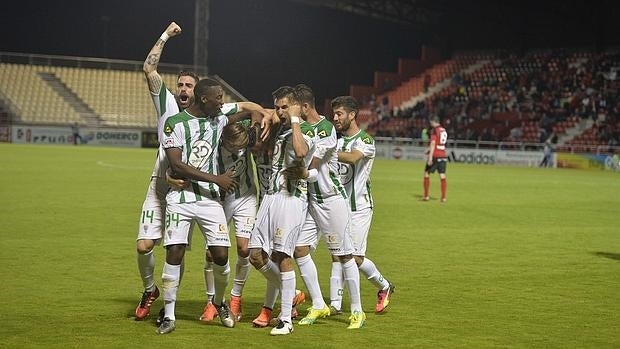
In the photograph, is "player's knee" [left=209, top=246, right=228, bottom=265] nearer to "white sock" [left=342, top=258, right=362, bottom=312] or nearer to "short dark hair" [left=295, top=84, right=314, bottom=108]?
"white sock" [left=342, top=258, right=362, bottom=312]

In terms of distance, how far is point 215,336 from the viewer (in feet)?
26.5

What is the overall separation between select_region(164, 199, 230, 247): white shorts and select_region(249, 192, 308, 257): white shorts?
33 cm

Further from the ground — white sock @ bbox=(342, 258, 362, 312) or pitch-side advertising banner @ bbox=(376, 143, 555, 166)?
white sock @ bbox=(342, 258, 362, 312)

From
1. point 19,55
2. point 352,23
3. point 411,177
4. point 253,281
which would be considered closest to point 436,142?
point 411,177

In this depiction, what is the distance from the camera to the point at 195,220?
26.8ft

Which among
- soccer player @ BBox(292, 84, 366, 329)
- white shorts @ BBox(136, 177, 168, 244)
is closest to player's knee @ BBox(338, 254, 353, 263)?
soccer player @ BBox(292, 84, 366, 329)

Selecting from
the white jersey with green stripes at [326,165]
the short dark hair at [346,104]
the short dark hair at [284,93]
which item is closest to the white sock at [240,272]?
the white jersey with green stripes at [326,165]

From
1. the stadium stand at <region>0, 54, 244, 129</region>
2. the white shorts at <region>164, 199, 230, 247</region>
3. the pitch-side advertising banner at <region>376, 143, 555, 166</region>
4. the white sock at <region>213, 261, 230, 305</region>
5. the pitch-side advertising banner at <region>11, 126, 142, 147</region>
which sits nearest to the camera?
the white shorts at <region>164, 199, 230, 247</region>

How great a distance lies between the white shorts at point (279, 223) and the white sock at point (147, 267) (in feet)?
3.42

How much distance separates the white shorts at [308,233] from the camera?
8523 mm

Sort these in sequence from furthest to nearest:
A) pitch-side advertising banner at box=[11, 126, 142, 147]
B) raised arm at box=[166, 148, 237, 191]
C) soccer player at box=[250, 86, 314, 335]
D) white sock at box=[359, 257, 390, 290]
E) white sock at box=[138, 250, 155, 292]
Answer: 1. pitch-side advertising banner at box=[11, 126, 142, 147]
2. white sock at box=[359, 257, 390, 290]
3. white sock at box=[138, 250, 155, 292]
4. soccer player at box=[250, 86, 314, 335]
5. raised arm at box=[166, 148, 237, 191]

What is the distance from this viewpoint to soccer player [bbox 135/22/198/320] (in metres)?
8.53

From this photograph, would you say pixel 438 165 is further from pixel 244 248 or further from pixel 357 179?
pixel 244 248

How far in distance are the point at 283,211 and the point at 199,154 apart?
0.90 metres
